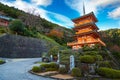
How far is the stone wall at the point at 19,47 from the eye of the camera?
1161 inches

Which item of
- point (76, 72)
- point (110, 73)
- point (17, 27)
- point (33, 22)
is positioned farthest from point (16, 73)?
point (33, 22)

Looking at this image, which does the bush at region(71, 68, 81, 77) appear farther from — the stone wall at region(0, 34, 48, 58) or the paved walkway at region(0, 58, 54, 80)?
the stone wall at region(0, 34, 48, 58)

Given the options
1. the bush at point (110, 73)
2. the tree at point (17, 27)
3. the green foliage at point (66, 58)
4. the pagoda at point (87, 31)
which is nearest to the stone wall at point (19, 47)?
the tree at point (17, 27)

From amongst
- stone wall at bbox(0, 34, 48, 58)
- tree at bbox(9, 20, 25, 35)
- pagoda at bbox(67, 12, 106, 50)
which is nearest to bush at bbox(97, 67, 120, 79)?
pagoda at bbox(67, 12, 106, 50)

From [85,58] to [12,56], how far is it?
1982 centimetres

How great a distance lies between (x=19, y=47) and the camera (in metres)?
31.9

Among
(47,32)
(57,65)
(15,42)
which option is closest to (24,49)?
(15,42)

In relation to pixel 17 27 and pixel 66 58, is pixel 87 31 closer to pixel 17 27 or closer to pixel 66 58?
pixel 17 27

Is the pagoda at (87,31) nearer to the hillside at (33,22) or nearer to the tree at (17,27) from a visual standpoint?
the tree at (17,27)

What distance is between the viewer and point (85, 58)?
1370cm

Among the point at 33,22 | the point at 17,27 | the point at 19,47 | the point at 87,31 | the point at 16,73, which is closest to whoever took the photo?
the point at 16,73

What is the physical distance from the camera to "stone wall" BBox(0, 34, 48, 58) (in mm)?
29484

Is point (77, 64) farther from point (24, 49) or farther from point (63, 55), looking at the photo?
point (24, 49)

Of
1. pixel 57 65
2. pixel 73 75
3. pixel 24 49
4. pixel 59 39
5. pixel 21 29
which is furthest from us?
pixel 59 39
